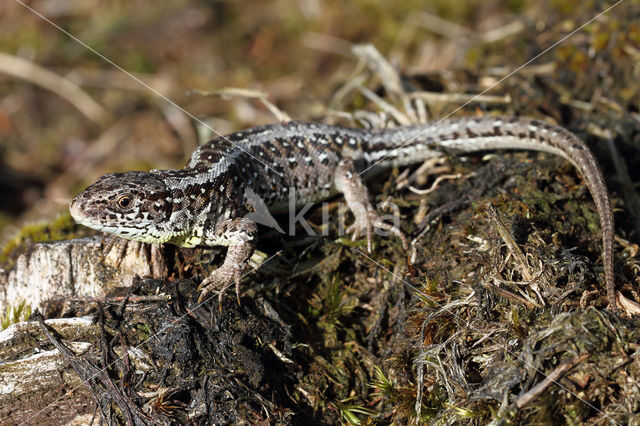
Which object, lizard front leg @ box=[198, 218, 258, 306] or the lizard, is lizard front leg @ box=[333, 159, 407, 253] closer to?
the lizard

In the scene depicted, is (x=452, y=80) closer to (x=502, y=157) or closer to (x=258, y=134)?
(x=502, y=157)

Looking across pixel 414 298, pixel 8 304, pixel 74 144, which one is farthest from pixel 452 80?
pixel 74 144

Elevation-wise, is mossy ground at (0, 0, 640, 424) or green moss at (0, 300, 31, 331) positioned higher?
green moss at (0, 300, 31, 331)

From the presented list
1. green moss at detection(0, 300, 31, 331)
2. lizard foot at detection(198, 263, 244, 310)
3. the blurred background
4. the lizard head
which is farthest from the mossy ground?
the blurred background

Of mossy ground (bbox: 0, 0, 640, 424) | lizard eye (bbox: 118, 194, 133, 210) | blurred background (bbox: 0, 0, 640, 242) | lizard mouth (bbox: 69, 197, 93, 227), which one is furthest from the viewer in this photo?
blurred background (bbox: 0, 0, 640, 242)

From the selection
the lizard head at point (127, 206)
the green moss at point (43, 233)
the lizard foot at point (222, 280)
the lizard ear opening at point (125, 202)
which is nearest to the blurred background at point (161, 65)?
the green moss at point (43, 233)

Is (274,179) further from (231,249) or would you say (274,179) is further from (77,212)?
(77,212)

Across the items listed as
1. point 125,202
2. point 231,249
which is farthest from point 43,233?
point 231,249
